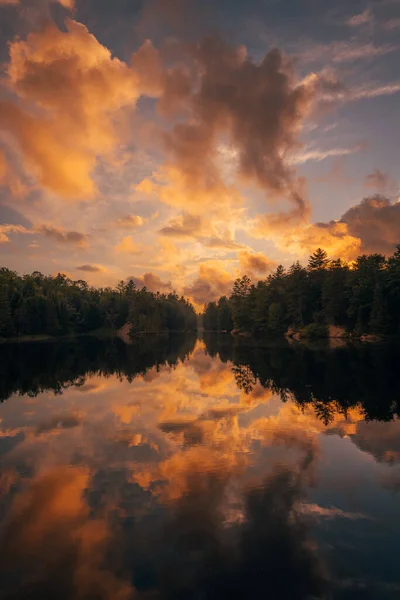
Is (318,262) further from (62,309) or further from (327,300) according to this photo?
(62,309)

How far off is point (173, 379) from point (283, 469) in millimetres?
27725

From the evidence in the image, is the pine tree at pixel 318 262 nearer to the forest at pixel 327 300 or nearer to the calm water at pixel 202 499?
the forest at pixel 327 300

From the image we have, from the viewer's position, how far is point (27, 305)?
13150 cm

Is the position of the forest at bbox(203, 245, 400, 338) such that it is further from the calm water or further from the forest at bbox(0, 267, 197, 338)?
the calm water

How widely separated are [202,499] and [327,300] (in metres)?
103

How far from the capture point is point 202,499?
12344 millimetres

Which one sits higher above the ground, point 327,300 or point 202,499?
point 327,300

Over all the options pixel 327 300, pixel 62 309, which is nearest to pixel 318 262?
pixel 327 300

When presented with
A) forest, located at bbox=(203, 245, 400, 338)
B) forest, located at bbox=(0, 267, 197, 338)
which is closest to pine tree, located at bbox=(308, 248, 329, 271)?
forest, located at bbox=(203, 245, 400, 338)

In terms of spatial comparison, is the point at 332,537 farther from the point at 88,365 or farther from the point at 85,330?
the point at 85,330

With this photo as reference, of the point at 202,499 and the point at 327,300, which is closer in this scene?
the point at 202,499

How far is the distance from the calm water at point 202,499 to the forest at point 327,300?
70.1 meters

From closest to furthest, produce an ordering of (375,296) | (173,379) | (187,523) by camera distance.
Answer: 1. (187,523)
2. (173,379)
3. (375,296)

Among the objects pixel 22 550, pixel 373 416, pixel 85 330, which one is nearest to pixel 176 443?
pixel 22 550
